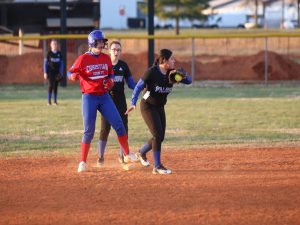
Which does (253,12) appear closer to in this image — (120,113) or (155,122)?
(120,113)

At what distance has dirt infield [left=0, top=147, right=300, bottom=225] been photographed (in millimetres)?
7469

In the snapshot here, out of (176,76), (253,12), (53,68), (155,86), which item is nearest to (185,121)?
(53,68)

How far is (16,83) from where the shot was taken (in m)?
30.8

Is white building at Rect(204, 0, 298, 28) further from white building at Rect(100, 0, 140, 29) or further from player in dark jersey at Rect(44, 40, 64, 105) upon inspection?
player in dark jersey at Rect(44, 40, 64, 105)

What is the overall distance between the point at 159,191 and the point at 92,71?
221cm

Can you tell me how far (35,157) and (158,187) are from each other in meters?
3.64

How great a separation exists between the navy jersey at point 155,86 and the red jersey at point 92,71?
597 mm

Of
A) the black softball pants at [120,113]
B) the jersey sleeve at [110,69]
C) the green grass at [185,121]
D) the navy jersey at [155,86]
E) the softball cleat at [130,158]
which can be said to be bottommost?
the green grass at [185,121]

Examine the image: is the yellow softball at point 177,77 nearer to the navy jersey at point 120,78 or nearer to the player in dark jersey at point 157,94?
the player in dark jersey at point 157,94

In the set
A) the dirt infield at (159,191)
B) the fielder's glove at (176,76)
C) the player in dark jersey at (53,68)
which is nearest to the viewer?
Result: the dirt infield at (159,191)

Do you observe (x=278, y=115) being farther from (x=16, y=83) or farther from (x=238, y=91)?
(x=16, y=83)

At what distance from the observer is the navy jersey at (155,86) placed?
9.94 metres

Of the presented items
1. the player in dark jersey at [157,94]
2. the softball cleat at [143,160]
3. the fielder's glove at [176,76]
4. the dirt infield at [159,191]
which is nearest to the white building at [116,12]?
the dirt infield at [159,191]

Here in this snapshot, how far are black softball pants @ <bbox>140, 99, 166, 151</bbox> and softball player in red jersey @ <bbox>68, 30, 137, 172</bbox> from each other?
426 millimetres
